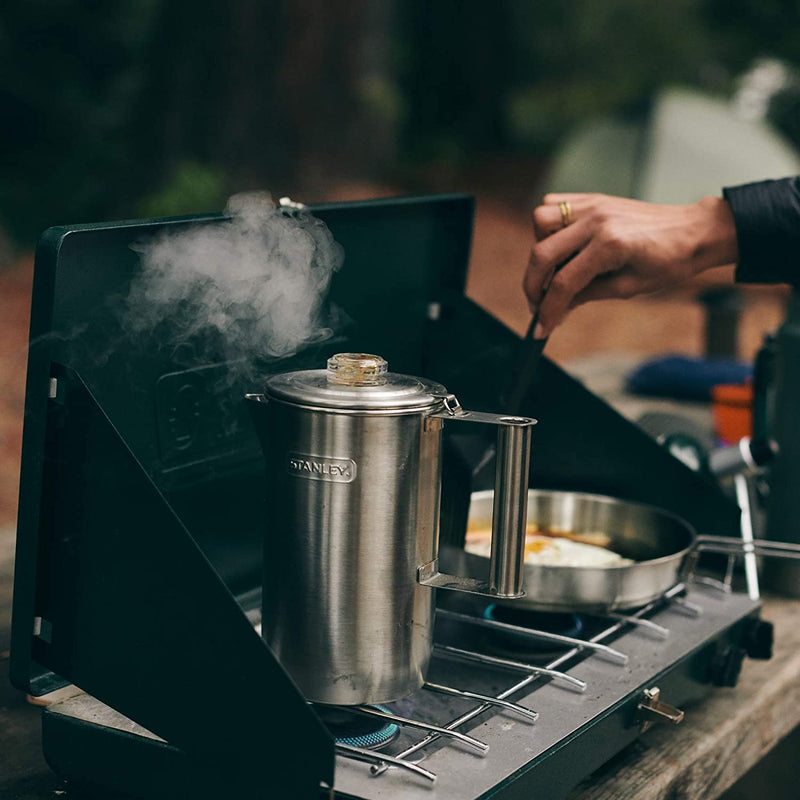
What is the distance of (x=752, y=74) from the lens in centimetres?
1345

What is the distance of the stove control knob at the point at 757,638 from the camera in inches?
61.8

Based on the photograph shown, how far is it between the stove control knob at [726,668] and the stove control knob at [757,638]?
8cm

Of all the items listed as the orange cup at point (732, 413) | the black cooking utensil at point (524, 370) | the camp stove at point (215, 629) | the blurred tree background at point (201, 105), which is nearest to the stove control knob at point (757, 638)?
the camp stove at point (215, 629)

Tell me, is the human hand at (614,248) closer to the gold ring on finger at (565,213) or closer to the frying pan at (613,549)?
the gold ring on finger at (565,213)

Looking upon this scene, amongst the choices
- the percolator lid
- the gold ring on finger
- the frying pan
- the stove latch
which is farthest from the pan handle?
the percolator lid

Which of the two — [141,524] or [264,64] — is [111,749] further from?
[264,64]

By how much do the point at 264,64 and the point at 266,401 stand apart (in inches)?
302

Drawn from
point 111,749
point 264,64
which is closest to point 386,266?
point 111,749

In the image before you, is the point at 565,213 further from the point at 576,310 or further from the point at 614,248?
the point at 576,310

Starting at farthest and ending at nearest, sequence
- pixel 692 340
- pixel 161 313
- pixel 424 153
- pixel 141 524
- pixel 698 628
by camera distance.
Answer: pixel 424 153 < pixel 692 340 < pixel 698 628 < pixel 161 313 < pixel 141 524

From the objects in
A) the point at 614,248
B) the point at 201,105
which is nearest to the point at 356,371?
the point at 614,248

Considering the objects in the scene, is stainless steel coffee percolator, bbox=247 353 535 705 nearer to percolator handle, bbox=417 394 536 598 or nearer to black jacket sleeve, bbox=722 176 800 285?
percolator handle, bbox=417 394 536 598

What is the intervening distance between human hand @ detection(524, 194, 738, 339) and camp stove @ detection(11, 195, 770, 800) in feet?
0.75

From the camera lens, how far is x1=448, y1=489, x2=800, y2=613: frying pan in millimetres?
1370
